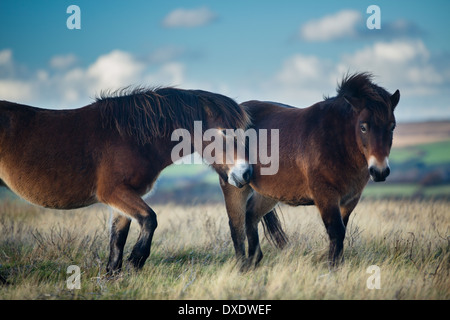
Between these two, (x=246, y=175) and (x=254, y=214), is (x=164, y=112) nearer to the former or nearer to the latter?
(x=246, y=175)

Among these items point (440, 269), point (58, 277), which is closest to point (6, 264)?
point (58, 277)

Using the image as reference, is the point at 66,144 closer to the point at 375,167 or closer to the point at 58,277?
the point at 58,277

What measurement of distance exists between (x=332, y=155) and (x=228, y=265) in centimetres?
191

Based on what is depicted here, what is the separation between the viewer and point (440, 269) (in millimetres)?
5355

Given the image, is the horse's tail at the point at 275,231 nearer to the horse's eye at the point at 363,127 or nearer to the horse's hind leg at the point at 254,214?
the horse's hind leg at the point at 254,214

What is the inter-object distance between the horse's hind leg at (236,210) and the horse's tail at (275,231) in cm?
62

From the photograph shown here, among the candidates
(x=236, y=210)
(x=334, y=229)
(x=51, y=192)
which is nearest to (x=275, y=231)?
(x=236, y=210)

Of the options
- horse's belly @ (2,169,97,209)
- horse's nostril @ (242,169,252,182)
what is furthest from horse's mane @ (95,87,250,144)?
horse's belly @ (2,169,97,209)

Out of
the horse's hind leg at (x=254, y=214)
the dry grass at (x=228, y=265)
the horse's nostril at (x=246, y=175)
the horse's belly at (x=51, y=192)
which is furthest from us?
the horse's hind leg at (x=254, y=214)

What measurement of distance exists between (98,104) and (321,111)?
9.85ft

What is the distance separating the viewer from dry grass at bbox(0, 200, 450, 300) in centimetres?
475

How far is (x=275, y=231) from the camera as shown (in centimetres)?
695

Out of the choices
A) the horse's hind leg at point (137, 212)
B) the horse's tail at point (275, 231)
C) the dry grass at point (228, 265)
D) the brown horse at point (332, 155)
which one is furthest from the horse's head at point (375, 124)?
the horse's hind leg at point (137, 212)

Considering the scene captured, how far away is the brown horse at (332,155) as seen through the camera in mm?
5125
